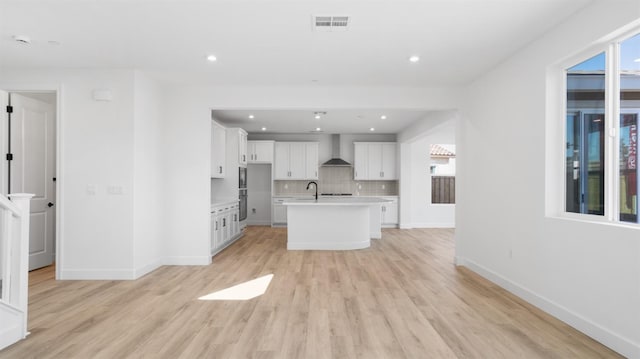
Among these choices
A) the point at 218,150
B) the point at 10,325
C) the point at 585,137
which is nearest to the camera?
the point at 10,325

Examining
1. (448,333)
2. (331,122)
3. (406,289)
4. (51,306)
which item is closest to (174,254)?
(51,306)

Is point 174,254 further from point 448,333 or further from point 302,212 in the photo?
point 448,333

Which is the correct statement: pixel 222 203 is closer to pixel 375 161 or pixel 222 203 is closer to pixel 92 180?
pixel 92 180

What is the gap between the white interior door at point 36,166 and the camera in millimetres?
4676

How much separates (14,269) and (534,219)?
15.1 ft

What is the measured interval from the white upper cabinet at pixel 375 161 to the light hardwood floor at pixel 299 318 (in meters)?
4.69

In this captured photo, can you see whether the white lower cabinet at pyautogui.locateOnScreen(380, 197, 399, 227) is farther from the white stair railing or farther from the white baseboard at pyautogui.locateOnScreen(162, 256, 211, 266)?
the white stair railing

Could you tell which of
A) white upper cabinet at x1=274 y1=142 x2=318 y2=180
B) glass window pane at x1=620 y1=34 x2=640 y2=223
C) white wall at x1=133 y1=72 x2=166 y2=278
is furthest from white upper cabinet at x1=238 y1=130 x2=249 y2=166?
glass window pane at x1=620 y1=34 x2=640 y2=223

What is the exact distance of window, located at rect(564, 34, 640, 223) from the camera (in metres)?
2.56

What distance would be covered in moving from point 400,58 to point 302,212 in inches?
128

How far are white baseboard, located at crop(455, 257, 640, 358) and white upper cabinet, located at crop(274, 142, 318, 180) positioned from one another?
19.1 ft

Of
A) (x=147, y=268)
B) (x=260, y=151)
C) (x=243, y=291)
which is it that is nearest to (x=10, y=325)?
(x=243, y=291)

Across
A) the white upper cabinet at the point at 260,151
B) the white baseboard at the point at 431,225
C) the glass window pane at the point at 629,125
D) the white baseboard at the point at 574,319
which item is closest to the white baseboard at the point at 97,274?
the white baseboard at the point at 574,319

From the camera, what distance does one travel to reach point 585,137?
2.98 meters
